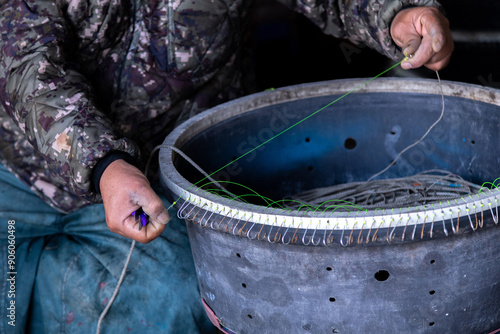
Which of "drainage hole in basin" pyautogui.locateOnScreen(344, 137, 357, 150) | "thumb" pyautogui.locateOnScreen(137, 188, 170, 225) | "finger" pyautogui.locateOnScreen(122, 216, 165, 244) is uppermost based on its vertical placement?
"thumb" pyautogui.locateOnScreen(137, 188, 170, 225)

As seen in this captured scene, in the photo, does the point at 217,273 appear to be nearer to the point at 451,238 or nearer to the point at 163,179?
the point at 163,179

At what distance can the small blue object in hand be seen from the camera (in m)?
1.04

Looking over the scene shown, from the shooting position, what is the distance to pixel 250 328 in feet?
3.65

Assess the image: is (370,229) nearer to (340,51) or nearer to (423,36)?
(423,36)

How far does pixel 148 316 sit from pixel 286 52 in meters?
1.69

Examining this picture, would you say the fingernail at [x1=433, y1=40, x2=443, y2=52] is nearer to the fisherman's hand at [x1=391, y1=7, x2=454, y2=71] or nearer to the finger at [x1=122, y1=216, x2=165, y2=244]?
the fisherman's hand at [x1=391, y1=7, x2=454, y2=71]

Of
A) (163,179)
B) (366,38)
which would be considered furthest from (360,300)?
(366,38)

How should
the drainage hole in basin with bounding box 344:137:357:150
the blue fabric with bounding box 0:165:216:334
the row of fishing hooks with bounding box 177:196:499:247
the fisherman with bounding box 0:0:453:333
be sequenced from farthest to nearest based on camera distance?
the drainage hole in basin with bounding box 344:137:357:150 < the blue fabric with bounding box 0:165:216:334 < the fisherman with bounding box 0:0:453:333 < the row of fishing hooks with bounding box 177:196:499:247

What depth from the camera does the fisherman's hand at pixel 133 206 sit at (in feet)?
3.36

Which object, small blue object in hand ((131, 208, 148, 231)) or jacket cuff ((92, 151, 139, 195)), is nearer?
small blue object in hand ((131, 208, 148, 231))

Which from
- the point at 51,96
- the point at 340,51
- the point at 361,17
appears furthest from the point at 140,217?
the point at 340,51

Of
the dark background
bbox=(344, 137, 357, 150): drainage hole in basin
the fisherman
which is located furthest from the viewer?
the dark background

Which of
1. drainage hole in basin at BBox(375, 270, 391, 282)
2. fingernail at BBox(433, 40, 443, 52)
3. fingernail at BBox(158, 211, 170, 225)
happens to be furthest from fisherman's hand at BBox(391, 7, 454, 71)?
fingernail at BBox(158, 211, 170, 225)

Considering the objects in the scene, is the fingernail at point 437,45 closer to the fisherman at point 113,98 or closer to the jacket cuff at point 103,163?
the fisherman at point 113,98
